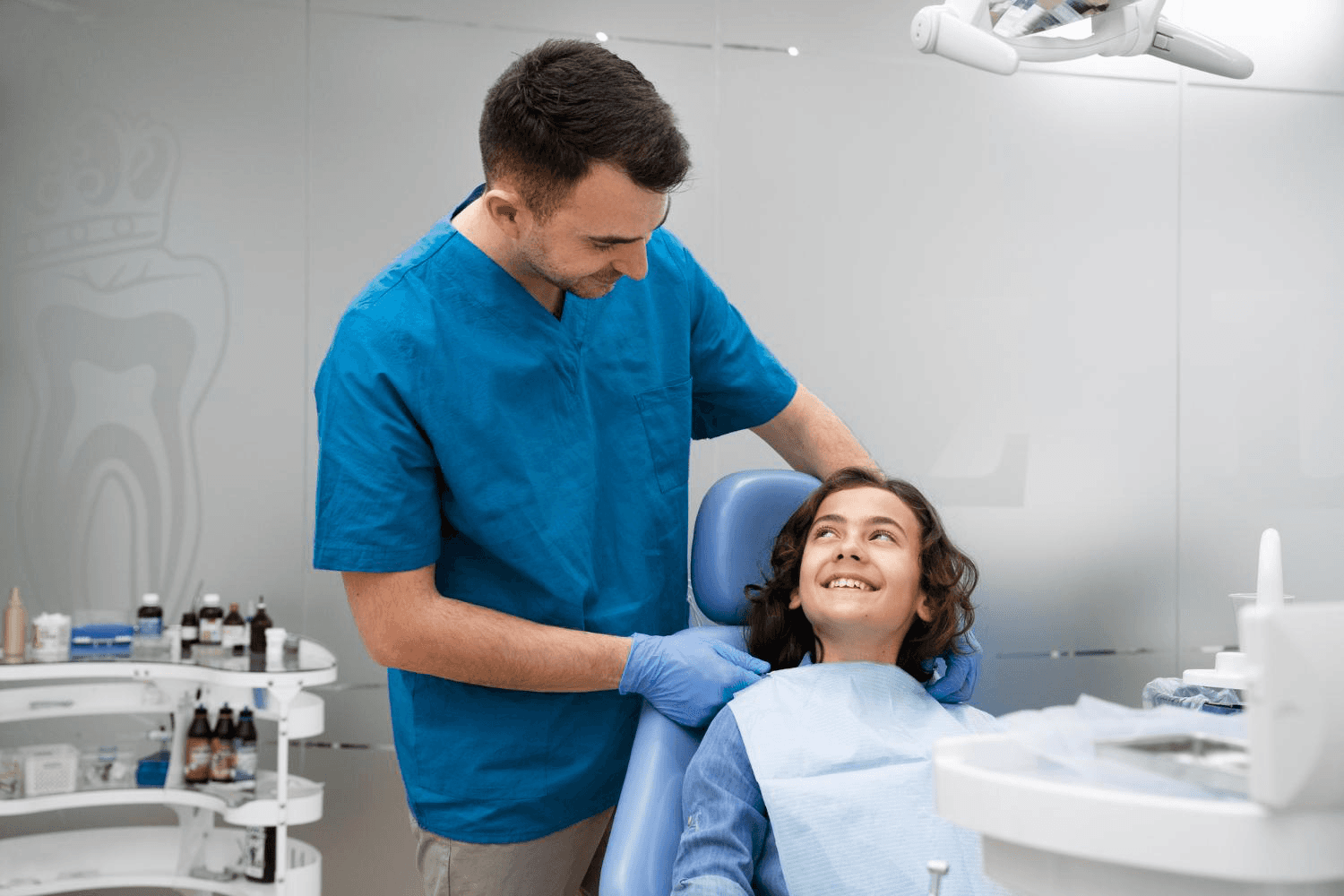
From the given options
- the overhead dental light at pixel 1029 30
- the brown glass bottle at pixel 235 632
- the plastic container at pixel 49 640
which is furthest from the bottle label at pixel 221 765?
the overhead dental light at pixel 1029 30

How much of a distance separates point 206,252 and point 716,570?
1.74 metres

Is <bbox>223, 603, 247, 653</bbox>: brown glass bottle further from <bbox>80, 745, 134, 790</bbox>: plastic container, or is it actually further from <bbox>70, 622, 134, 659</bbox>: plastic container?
<bbox>80, 745, 134, 790</bbox>: plastic container

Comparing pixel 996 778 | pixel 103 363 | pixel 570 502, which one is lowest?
pixel 996 778

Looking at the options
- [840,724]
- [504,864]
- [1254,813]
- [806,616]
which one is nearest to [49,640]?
[504,864]

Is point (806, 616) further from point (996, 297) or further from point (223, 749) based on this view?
point (996, 297)

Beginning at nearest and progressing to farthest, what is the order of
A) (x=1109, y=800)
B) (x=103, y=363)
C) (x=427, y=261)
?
1. (x=1109, y=800)
2. (x=427, y=261)
3. (x=103, y=363)

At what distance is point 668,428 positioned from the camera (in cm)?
163

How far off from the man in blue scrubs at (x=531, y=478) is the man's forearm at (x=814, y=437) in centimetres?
21

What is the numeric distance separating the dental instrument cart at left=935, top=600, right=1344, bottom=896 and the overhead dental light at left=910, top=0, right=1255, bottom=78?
100 cm

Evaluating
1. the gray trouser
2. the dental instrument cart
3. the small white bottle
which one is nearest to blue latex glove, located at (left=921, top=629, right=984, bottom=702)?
the gray trouser

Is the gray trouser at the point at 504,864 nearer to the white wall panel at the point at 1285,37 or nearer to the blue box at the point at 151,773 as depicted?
the blue box at the point at 151,773

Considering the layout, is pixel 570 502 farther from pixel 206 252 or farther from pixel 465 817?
pixel 206 252

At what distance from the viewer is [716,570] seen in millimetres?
1675

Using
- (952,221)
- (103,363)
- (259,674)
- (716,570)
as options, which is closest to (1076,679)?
(952,221)
